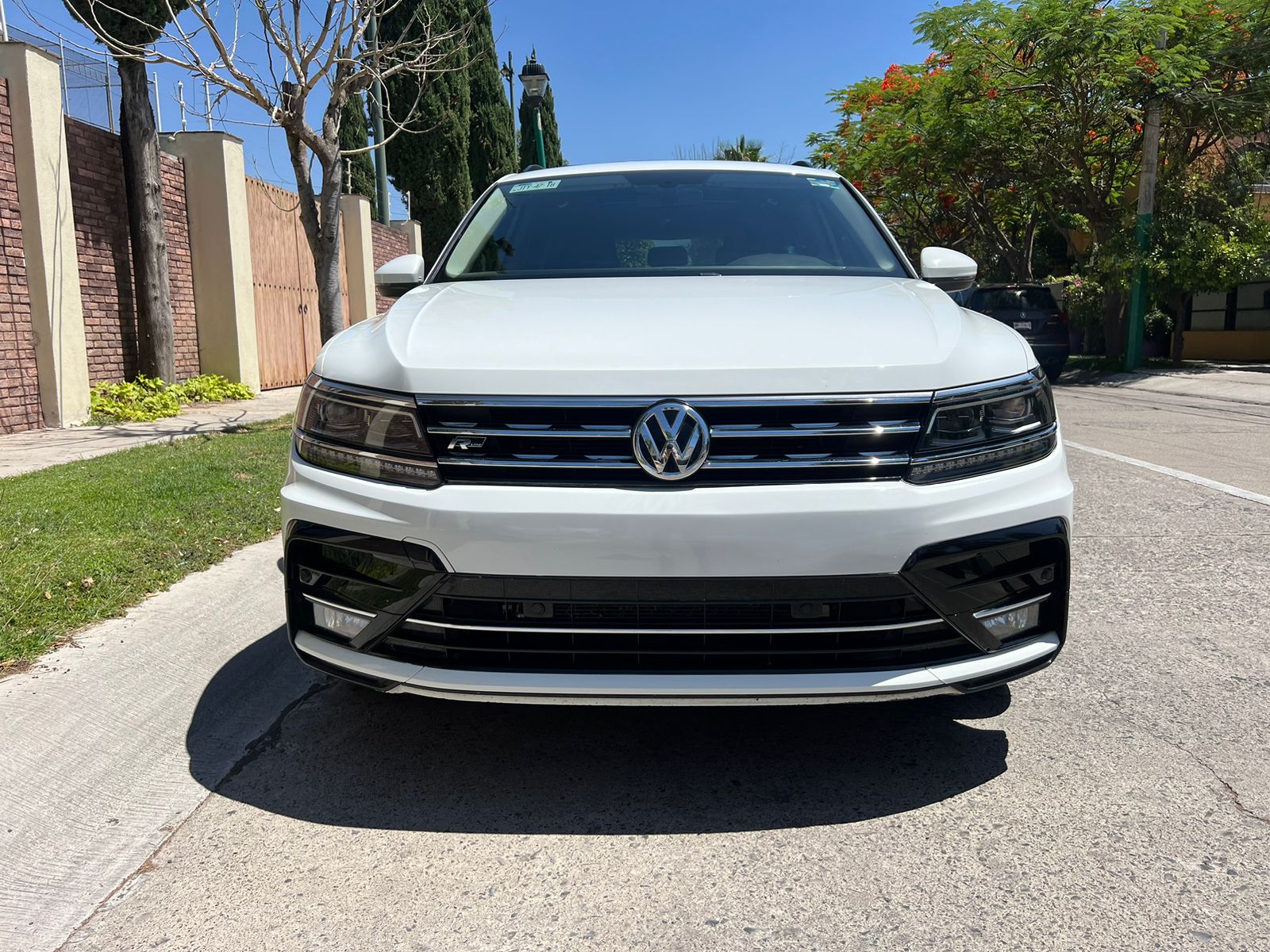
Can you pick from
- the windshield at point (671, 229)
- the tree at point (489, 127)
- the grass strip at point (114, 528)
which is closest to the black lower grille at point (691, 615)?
the windshield at point (671, 229)

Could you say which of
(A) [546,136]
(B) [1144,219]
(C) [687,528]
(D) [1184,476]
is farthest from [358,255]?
(A) [546,136]

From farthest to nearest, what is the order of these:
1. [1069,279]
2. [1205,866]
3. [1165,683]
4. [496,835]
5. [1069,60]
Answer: [1069,279] < [1069,60] < [1165,683] < [496,835] < [1205,866]

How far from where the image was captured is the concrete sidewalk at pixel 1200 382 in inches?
626

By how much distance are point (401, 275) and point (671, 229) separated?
3.39 ft

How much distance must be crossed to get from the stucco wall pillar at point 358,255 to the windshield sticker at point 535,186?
16.5m

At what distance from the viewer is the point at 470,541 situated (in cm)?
242

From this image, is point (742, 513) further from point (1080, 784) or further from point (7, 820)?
point (7, 820)

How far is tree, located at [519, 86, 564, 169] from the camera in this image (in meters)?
42.0

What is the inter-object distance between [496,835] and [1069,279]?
27.0 meters

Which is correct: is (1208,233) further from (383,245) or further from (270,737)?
(270,737)

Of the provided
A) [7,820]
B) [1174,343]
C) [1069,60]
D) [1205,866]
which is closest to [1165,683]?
[1205,866]

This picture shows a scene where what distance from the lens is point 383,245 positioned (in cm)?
2283

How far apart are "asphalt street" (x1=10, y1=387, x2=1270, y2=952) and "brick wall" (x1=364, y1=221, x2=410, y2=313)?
19.3m

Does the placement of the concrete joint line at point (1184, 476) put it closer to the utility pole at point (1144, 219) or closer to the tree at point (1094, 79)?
the tree at point (1094, 79)
